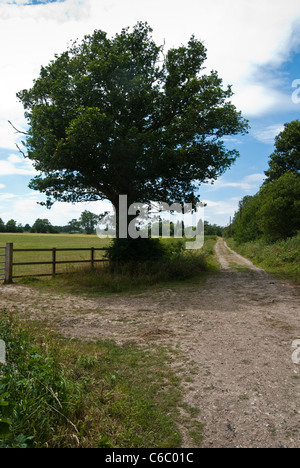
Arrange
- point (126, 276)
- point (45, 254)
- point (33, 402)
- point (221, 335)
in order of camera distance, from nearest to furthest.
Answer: point (33, 402)
point (221, 335)
point (126, 276)
point (45, 254)

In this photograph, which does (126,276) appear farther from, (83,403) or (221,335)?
(83,403)

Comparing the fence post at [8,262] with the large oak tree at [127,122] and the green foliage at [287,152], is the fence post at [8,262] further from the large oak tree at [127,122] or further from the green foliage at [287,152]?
the green foliage at [287,152]

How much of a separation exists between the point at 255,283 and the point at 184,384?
31.5 ft

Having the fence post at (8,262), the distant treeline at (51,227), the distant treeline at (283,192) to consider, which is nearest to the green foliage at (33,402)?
the fence post at (8,262)

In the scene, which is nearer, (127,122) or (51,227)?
(127,122)

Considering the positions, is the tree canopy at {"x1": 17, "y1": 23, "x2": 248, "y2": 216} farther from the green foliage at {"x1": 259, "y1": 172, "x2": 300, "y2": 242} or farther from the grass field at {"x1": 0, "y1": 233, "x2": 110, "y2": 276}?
the green foliage at {"x1": 259, "y1": 172, "x2": 300, "y2": 242}

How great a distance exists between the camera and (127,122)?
14766 millimetres

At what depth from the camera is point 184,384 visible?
4.12 meters

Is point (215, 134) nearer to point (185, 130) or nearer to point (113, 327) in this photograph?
point (185, 130)

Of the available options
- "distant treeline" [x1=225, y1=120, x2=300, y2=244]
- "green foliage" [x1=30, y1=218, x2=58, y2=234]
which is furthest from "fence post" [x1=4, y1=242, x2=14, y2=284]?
"green foliage" [x1=30, y1=218, x2=58, y2=234]

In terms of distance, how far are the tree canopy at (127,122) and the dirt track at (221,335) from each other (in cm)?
634

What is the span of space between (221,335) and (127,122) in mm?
11988

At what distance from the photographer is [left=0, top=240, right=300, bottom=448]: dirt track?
3.25 metres

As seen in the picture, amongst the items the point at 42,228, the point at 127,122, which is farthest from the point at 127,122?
the point at 42,228
